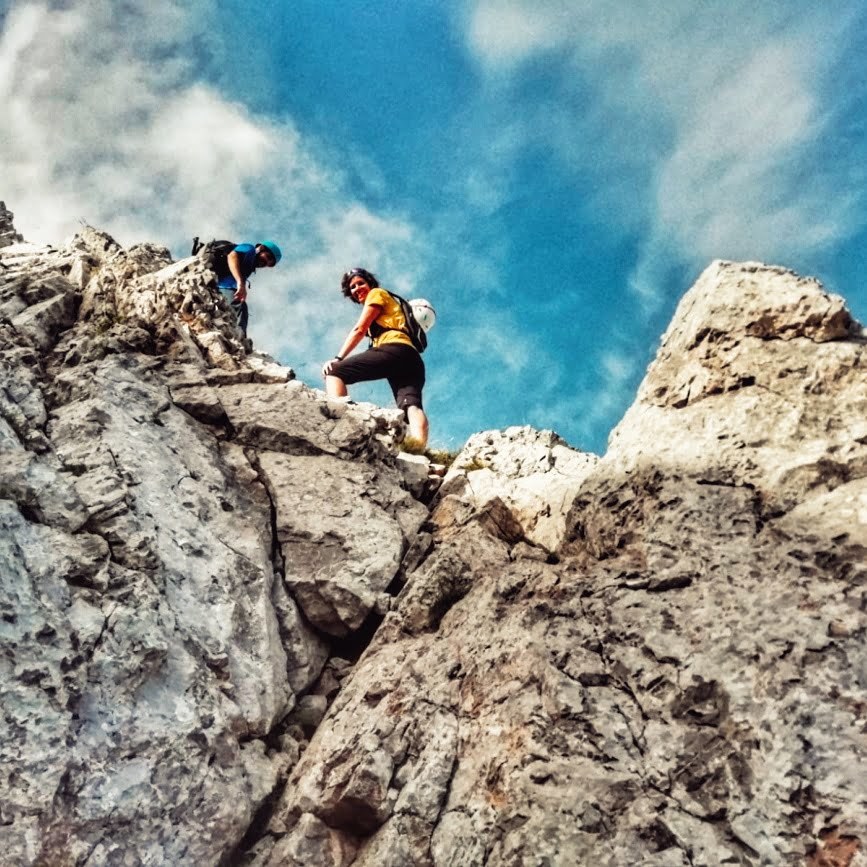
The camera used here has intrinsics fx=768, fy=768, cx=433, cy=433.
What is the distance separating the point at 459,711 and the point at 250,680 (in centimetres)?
228

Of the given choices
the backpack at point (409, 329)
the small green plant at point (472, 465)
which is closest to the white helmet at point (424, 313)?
the backpack at point (409, 329)

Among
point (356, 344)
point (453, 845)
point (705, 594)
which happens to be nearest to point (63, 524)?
point (453, 845)

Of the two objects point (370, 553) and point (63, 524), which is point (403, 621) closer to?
point (370, 553)

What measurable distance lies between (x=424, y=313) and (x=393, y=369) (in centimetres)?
155

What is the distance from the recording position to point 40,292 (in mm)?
12828

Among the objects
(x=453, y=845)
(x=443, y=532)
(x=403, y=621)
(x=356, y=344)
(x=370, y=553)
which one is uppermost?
(x=356, y=344)

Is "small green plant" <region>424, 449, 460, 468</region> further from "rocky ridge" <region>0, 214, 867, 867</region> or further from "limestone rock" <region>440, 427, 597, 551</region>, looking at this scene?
"rocky ridge" <region>0, 214, 867, 867</region>

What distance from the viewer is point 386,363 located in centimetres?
1431

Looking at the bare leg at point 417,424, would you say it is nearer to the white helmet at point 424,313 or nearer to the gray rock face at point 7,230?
the white helmet at point 424,313

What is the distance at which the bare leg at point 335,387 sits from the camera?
13.6 m

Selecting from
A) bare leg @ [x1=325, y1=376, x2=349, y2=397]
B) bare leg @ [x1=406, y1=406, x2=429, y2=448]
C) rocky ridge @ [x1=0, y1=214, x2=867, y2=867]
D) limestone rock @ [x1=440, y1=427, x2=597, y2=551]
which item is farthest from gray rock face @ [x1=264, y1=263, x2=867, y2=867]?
bare leg @ [x1=325, y1=376, x2=349, y2=397]

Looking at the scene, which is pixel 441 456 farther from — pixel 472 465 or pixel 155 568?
pixel 155 568

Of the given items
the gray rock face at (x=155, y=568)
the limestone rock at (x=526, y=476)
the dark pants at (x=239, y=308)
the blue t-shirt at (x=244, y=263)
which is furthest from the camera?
the blue t-shirt at (x=244, y=263)

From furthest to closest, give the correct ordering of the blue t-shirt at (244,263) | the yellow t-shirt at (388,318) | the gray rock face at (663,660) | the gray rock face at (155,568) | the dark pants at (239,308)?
the blue t-shirt at (244,263), the dark pants at (239,308), the yellow t-shirt at (388,318), the gray rock face at (155,568), the gray rock face at (663,660)
